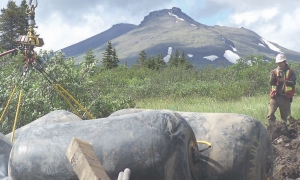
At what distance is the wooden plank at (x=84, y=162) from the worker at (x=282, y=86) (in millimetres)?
8090

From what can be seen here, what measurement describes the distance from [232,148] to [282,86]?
6956mm

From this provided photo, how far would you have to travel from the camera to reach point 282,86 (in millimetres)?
11125

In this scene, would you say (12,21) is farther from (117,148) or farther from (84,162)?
(84,162)

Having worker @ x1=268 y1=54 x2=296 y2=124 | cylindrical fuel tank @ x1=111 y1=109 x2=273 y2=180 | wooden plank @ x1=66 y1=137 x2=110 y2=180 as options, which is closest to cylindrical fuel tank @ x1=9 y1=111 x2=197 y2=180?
wooden plank @ x1=66 y1=137 x2=110 y2=180

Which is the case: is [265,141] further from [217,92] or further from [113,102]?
[217,92]

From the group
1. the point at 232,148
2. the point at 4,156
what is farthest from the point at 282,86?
the point at 4,156

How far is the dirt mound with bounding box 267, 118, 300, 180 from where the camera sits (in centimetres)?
708

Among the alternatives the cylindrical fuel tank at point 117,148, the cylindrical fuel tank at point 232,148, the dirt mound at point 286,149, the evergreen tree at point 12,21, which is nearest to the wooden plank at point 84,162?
the cylindrical fuel tank at point 117,148

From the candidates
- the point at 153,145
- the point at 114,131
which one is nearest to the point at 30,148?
the point at 114,131

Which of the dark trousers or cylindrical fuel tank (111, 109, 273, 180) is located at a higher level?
cylindrical fuel tank (111, 109, 273, 180)

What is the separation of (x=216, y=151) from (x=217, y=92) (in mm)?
15034

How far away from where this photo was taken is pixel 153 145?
3.78 m

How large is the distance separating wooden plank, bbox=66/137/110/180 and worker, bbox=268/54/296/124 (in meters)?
8.09

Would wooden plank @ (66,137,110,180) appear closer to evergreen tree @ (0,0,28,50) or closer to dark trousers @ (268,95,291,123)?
dark trousers @ (268,95,291,123)
